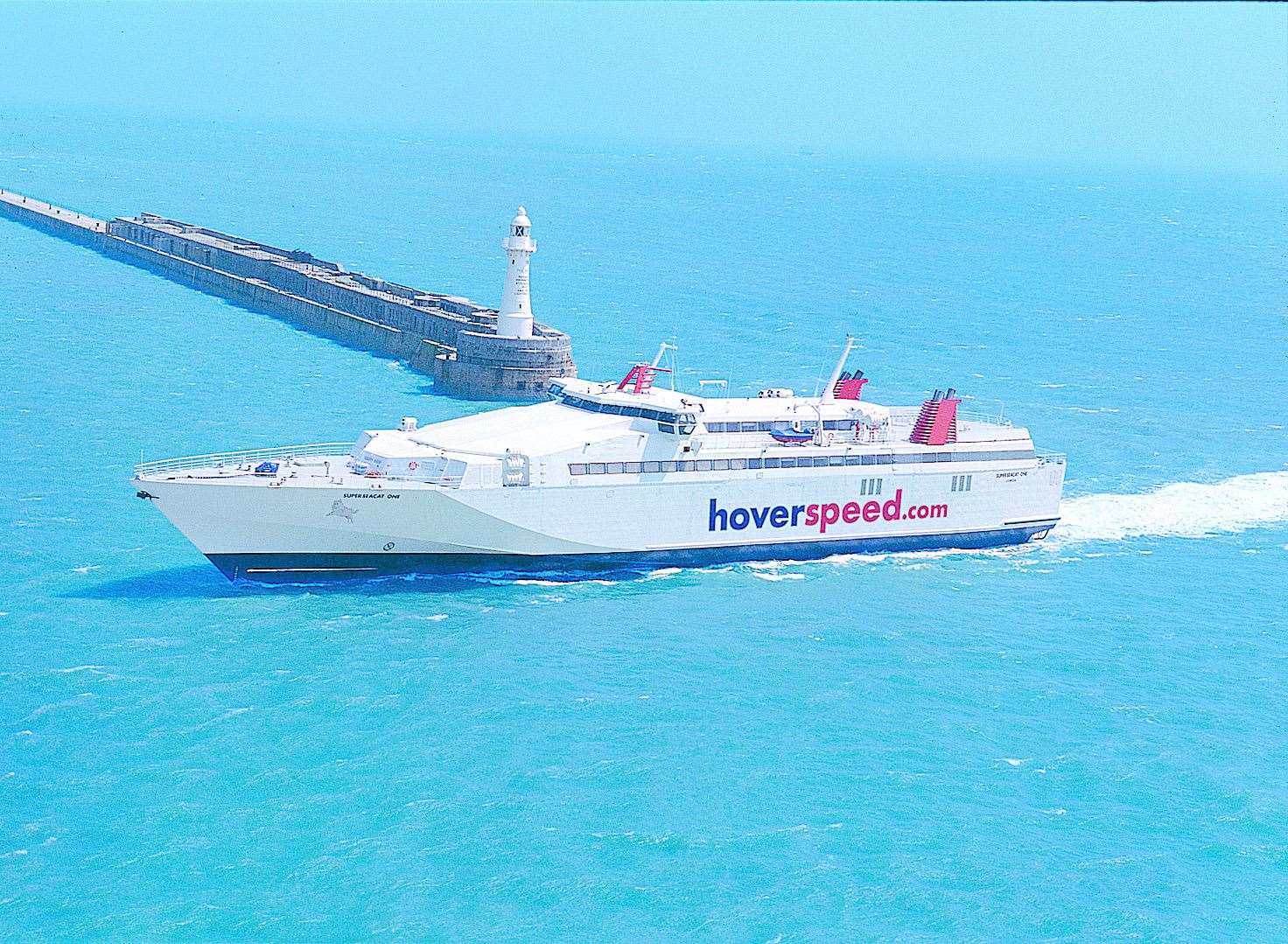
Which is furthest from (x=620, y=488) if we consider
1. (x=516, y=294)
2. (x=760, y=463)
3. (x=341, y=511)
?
(x=516, y=294)

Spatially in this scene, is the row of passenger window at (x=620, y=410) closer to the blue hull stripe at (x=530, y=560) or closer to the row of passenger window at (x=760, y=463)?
the row of passenger window at (x=760, y=463)

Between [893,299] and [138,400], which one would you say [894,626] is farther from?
[893,299]

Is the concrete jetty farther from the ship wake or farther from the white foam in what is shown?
the white foam

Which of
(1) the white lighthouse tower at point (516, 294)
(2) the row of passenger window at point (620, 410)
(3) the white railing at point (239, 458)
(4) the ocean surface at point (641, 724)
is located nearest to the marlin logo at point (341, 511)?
(4) the ocean surface at point (641, 724)

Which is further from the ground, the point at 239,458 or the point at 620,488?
the point at 239,458

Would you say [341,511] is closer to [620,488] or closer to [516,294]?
[620,488]

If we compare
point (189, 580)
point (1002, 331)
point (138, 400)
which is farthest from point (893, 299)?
point (189, 580)

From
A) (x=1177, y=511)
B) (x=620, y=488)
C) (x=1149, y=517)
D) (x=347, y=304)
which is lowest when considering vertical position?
(x=1149, y=517)
